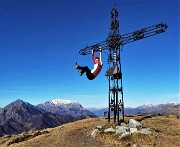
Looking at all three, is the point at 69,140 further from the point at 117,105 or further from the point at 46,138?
the point at 117,105

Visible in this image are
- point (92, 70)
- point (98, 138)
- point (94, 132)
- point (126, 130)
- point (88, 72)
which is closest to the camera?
point (126, 130)

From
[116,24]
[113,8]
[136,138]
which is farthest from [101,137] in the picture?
[113,8]

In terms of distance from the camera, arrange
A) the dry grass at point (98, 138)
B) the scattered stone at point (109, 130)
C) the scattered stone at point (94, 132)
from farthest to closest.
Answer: the scattered stone at point (94, 132), the scattered stone at point (109, 130), the dry grass at point (98, 138)

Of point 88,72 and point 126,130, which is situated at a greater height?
point 88,72

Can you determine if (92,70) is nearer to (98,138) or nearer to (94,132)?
(94,132)

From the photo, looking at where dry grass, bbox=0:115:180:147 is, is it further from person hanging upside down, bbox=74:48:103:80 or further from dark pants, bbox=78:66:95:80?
person hanging upside down, bbox=74:48:103:80

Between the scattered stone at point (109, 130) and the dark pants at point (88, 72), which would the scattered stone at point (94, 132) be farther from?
the dark pants at point (88, 72)

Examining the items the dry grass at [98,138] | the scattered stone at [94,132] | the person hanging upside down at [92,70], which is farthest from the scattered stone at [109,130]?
the person hanging upside down at [92,70]

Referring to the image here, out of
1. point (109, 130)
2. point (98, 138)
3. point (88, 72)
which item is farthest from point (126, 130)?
point (88, 72)

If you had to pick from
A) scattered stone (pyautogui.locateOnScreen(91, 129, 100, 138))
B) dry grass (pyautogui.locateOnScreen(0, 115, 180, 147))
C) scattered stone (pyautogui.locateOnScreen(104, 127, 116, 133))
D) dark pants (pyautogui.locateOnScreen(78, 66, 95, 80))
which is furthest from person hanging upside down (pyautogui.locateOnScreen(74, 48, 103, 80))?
scattered stone (pyautogui.locateOnScreen(104, 127, 116, 133))

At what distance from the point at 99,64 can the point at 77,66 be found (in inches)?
113

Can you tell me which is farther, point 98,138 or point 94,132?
point 94,132

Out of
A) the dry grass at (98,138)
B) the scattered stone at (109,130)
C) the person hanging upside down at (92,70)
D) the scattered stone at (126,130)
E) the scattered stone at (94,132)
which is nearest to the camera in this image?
the dry grass at (98,138)

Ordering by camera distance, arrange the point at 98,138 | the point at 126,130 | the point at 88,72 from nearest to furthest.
Result: 1. the point at 126,130
2. the point at 98,138
3. the point at 88,72
